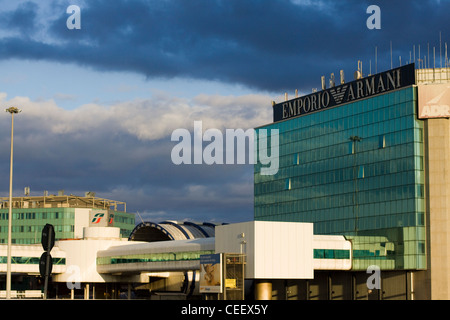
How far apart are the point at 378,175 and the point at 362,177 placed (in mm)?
3612

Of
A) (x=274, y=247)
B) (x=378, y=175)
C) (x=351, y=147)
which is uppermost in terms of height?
(x=351, y=147)

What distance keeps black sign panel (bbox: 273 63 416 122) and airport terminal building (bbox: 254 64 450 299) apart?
0.50ft

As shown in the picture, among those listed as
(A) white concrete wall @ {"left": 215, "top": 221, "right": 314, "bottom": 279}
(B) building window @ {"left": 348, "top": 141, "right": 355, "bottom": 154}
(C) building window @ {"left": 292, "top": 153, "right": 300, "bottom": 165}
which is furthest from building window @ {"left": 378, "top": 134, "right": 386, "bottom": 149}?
(C) building window @ {"left": 292, "top": 153, "right": 300, "bottom": 165}

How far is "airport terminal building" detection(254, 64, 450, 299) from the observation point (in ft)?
328

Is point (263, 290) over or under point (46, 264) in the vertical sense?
under

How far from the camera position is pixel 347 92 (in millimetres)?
114500

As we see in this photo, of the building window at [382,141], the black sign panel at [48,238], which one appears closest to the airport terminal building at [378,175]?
the building window at [382,141]

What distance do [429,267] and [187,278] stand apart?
4269 cm

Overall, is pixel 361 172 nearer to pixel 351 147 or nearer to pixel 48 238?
pixel 351 147

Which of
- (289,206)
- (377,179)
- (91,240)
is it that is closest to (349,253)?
(377,179)

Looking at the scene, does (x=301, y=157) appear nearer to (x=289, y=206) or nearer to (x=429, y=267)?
(x=289, y=206)

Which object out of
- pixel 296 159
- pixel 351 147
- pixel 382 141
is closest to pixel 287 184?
pixel 296 159

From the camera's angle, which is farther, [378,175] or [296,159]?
[296,159]

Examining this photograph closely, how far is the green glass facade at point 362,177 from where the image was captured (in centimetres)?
10125
